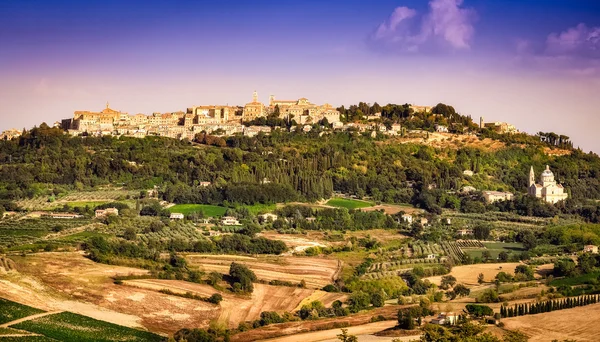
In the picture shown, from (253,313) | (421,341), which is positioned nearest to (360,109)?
(253,313)

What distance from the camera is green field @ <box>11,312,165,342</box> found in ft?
87.9

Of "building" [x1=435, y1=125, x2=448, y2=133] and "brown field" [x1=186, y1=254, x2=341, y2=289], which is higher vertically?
"building" [x1=435, y1=125, x2=448, y2=133]

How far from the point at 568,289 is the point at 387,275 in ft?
26.1

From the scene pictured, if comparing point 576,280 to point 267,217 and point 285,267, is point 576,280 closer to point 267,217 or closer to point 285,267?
point 285,267

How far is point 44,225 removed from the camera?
149 feet

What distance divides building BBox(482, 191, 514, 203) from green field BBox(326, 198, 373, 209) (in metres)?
8.29

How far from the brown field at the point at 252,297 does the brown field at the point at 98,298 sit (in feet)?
2.27

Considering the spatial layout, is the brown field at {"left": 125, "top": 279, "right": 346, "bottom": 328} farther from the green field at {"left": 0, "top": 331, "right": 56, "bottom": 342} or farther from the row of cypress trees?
the row of cypress trees

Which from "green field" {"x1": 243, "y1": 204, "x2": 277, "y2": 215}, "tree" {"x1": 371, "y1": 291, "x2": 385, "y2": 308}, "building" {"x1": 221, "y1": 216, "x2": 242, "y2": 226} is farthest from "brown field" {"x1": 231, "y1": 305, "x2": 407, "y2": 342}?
"green field" {"x1": 243, "y1": 204, "x2": 277, "y2": 215}

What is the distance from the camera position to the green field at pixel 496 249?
142 ft

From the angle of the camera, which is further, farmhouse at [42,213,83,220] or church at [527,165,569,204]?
church at [527,165,569,204]

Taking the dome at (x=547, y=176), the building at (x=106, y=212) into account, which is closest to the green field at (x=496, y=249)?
the dome at (x=547, y=176)

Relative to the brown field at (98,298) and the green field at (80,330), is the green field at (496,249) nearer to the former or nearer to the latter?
the brown field at (98,298)

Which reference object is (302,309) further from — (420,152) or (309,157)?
(420,152)
